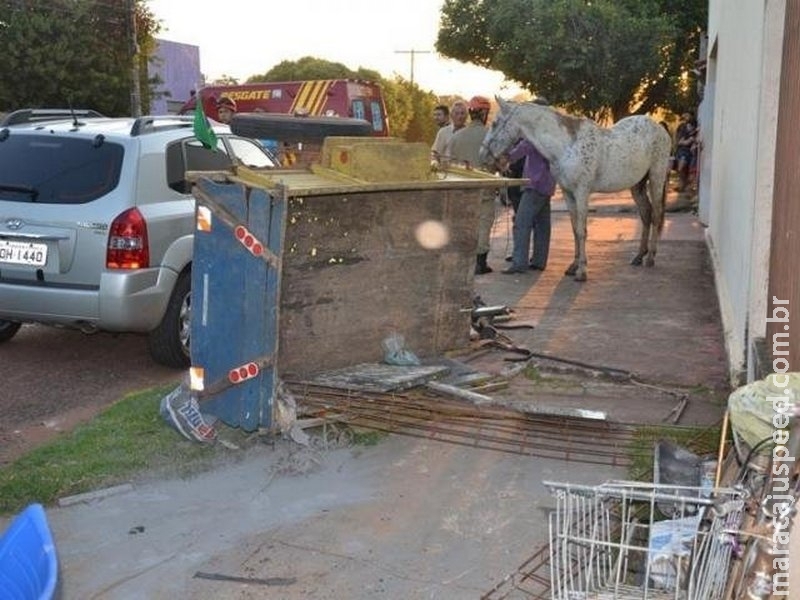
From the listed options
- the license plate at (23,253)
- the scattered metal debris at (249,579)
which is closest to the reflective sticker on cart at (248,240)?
the scattered metal debris at (249,579)

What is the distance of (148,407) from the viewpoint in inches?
231

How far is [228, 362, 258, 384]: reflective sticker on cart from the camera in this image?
514 cm

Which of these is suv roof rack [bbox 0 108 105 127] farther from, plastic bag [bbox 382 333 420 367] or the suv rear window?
plastic bag [bbox 382 333 420 367]

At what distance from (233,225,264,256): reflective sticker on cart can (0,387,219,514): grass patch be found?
3.62ft

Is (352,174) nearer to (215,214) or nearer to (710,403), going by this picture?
(215,214)

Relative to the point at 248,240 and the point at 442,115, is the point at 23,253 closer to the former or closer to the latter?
the point at 248,240

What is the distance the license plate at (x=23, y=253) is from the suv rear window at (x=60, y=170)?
326 mm

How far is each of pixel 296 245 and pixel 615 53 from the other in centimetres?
2123

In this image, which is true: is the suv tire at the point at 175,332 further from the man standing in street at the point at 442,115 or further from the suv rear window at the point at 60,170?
the man standing in street at the point at 442,115

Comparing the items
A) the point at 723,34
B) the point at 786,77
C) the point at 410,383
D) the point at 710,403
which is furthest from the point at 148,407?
the point at 723,34

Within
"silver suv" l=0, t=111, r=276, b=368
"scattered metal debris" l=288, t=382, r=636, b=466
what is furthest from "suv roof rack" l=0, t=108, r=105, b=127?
"scattered metal debris" l=288, t=382, r=636, b=466

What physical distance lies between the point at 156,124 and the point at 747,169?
425 centimetres

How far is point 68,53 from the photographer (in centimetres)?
3094

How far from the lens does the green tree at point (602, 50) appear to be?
81.1 ft
